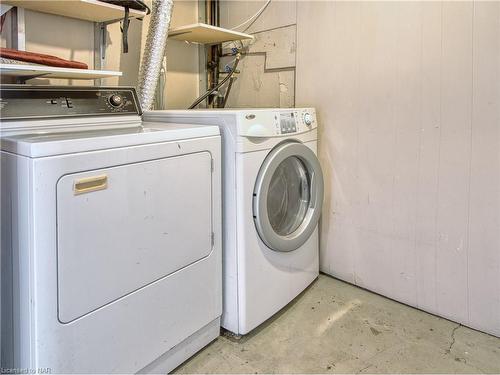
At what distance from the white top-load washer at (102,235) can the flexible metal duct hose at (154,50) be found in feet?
1.31

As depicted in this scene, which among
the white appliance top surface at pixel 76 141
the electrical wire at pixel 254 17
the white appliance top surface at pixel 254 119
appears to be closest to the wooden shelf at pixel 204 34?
the electrical wire at pixel 254 17

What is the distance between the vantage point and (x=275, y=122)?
176 cm

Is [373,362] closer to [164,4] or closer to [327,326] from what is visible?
[327,326]

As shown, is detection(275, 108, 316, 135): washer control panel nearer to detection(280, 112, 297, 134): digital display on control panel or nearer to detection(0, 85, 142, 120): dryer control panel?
detection(280, 112, 297, 134): digital display on control panel

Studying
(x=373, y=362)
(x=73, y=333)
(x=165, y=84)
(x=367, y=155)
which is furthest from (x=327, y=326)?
(x=165, y=84)

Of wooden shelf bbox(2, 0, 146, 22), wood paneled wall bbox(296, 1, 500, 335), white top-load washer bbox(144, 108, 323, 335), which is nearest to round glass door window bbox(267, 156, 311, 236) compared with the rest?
white top-load washer bbox(144, 108, 323, 335)

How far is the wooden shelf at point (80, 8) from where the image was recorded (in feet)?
5.65

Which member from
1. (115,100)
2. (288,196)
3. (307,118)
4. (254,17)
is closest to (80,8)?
(115,100)

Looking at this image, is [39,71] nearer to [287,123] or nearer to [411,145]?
[287,123]

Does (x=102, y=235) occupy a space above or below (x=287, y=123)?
below

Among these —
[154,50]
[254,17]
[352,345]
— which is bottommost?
[352,345]

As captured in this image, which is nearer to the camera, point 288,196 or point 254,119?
point 254,119

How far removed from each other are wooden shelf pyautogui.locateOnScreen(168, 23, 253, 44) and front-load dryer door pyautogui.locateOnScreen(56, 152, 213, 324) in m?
1.08

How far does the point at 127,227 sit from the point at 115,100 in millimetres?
673
